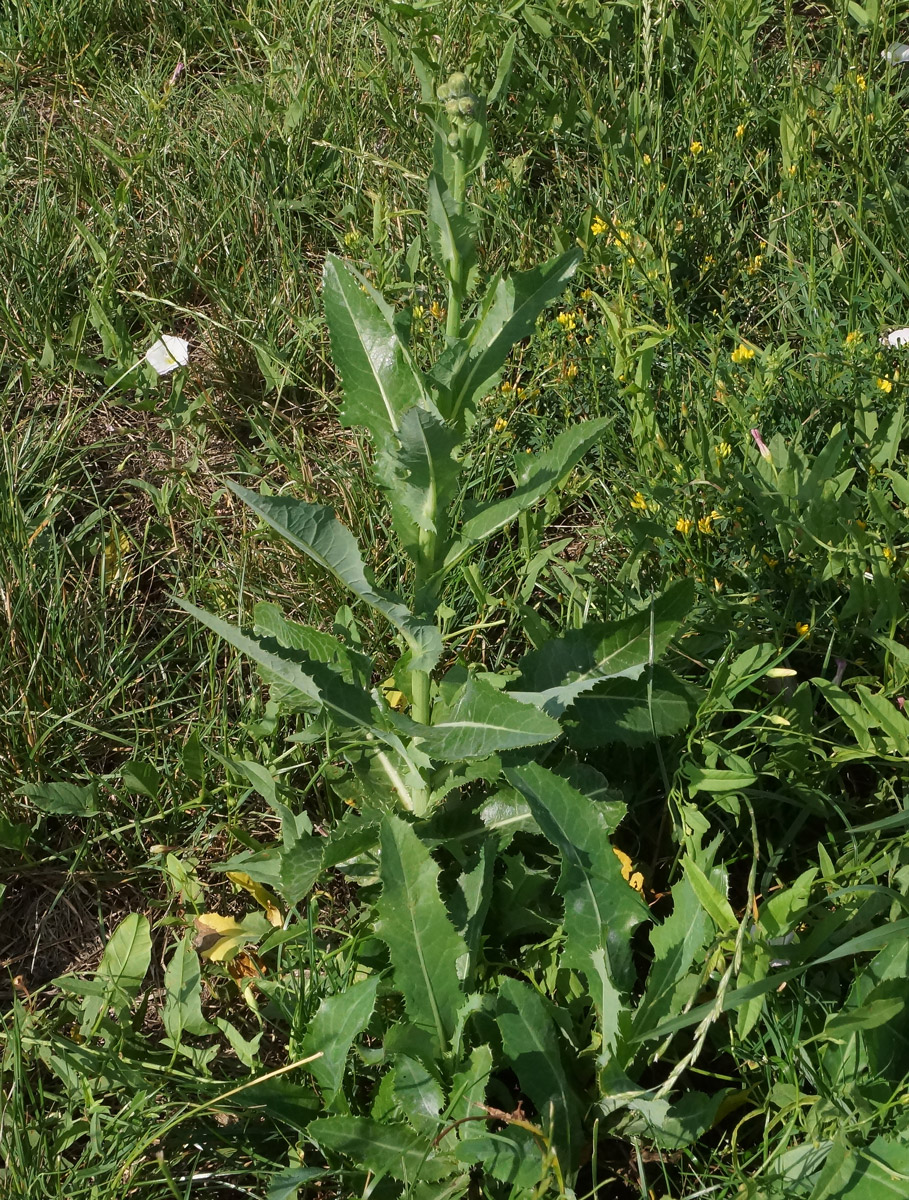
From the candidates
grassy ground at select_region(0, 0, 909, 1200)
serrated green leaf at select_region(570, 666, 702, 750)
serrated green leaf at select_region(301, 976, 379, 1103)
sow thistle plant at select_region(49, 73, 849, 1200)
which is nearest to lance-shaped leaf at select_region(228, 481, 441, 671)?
sow thistle plant at select_region(49, 73, 849, 1200)

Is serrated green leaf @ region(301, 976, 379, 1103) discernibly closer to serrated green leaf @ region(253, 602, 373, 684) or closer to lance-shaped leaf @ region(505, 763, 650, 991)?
lance-shaped leaf @ region(505, 763, 650, 991)

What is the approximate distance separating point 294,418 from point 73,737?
116cm

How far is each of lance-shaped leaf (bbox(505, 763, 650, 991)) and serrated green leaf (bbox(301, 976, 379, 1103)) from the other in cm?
35

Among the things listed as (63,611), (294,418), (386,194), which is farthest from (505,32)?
(63,611)

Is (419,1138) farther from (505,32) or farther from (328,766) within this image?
(505,32)

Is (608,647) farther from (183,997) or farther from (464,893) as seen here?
(183,997)

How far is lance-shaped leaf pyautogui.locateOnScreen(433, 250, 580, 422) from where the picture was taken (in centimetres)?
177

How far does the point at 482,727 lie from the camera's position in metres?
1.79

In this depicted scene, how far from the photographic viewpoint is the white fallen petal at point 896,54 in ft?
11.6

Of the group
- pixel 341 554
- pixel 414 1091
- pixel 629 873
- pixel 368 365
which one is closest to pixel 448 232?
pixel 368 365

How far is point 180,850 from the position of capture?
91.7 inches

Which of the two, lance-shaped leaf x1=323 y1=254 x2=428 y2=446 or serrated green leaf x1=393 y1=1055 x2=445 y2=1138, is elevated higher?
lance-shaped leaf x1=323 y1=254 x2=428 y2=446

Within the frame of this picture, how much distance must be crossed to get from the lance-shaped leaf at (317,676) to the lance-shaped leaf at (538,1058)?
0.52m

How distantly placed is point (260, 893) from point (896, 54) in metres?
3.24
